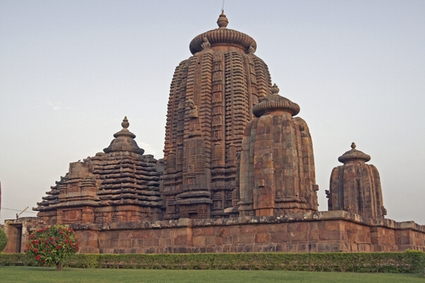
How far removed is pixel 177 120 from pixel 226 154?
4.11 m

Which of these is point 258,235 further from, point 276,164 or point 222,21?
point 222,21

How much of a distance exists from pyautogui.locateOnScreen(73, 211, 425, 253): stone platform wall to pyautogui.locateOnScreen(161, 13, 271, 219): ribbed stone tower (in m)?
7.30

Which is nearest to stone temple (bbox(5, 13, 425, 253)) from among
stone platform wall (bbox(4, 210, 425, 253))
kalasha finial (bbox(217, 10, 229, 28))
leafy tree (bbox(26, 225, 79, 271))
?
stone platform wall (bbox(4, 210, 425, 253))

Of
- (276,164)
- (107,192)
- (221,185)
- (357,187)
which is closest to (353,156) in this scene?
(357,187)

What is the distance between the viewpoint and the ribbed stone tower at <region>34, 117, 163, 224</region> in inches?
1174

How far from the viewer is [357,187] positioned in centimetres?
3281

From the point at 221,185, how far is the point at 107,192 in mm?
6684

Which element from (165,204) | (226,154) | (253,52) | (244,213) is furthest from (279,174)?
(253,52)

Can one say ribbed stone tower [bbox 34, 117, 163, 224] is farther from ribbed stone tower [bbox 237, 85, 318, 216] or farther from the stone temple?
ribbed stone tower [bbox 237, 85, 318, 216]

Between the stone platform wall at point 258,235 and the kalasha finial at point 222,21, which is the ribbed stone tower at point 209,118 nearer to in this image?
the kalasha finial at point 222,21

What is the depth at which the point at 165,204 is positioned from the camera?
30.8 metres

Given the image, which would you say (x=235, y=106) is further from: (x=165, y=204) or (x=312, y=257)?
(x=312, y=257)

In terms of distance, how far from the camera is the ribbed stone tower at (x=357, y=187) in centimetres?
3269

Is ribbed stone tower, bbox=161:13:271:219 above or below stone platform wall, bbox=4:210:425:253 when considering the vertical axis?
above
